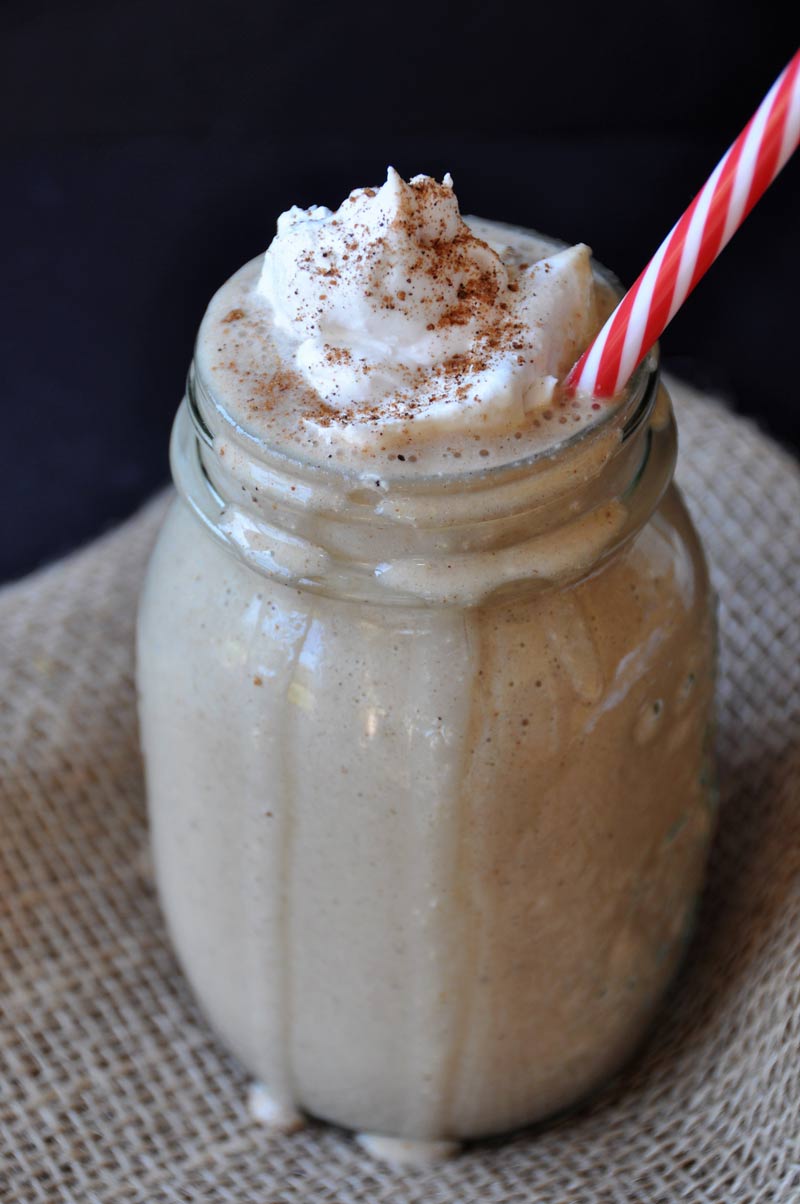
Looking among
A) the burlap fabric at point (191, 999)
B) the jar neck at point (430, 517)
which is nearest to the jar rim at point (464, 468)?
the jar neck at point (430, 517)

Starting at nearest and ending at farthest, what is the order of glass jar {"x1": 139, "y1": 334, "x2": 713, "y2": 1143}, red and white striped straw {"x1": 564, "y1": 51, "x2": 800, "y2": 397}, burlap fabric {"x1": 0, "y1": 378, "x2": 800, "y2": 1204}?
1. red and white striped straw {"x1": 564, "y1": 51, "x2": 800, "y2": 397}
2. glass jar {"x1": 139, "y1": 334, "x2": 713, "y2": 1143}
3. burlap fabric {"x1": 0, "y1": 378, "x2": 800, "y2": 1204}

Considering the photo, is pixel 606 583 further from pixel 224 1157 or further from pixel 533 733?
pixel 224 1157

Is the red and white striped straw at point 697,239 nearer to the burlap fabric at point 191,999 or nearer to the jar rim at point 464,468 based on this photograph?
the jar rim at point 464,468

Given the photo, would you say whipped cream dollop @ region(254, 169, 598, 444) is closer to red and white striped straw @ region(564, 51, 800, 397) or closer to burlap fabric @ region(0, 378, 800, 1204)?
red and white striped straw @ region(564, 51, 800, 397)

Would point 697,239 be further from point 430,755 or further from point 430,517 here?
point 430,755

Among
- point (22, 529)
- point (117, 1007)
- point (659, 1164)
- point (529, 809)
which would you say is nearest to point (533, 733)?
point (529, 809)

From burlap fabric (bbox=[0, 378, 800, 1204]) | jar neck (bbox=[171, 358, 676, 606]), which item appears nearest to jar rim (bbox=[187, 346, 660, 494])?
jar neck (bbox=[171, 358, 676, 606])
